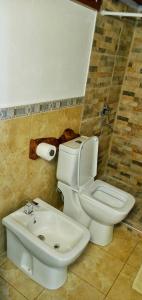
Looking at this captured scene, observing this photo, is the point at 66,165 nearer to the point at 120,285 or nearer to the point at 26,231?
the point at 26,231

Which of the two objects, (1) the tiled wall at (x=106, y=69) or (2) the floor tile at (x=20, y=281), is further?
(1) the tiled wall at (x=106, y=69)

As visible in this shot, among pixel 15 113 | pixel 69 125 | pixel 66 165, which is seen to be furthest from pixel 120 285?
pixel 15 113

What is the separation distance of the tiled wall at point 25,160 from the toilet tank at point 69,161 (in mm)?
104

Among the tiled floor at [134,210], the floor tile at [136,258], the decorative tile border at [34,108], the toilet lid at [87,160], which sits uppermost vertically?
the decorative tile border at [34,108]

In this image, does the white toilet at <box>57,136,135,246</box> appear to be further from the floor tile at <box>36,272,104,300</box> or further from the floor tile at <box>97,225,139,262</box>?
the floor tile at <box>36,272,104,300</box>

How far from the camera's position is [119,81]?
8.51ft

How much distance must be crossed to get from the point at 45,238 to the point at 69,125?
87cm

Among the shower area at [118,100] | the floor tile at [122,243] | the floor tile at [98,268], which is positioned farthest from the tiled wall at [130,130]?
the floor tile at [98,268]

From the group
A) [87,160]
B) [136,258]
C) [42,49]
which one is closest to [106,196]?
[87,160]

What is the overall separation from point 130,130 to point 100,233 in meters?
1.20

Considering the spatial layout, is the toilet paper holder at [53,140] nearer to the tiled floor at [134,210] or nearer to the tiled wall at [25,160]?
the tiled wall at [25,160]

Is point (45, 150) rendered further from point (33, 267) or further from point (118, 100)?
point (118, 100)

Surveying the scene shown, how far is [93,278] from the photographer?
1.78 metres

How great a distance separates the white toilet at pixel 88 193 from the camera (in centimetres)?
188
